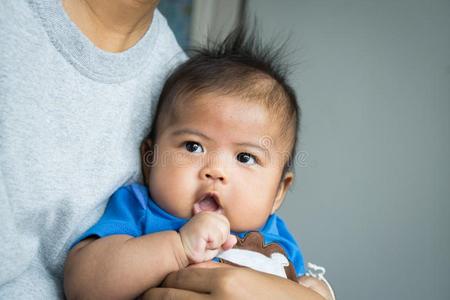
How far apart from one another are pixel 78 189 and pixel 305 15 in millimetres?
1617

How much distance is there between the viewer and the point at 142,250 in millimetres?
801

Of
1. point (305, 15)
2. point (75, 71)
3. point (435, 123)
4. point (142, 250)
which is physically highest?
point (305, 15)

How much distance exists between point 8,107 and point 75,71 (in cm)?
16

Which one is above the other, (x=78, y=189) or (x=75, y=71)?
(x=75, y=71)

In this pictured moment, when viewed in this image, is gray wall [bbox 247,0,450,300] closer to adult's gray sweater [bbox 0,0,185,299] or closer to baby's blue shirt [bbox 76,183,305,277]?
baby's blue shirt [bbox 76,183,305,277]

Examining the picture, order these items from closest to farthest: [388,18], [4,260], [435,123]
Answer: [4,260] < [435,123] < [388,18]

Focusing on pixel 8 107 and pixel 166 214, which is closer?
pixel 8 107

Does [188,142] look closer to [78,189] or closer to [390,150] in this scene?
[78,189]

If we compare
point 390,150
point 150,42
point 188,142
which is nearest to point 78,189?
point 188,142

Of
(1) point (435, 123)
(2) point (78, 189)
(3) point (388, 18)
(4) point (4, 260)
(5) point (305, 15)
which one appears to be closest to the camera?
(4) point (4, 260)

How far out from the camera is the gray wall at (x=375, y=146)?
5.73 feet

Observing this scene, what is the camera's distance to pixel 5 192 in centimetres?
74

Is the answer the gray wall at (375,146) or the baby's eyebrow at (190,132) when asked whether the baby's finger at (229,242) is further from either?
the gray wall at (375,146)

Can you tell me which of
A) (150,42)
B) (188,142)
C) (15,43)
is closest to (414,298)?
(188,142)
